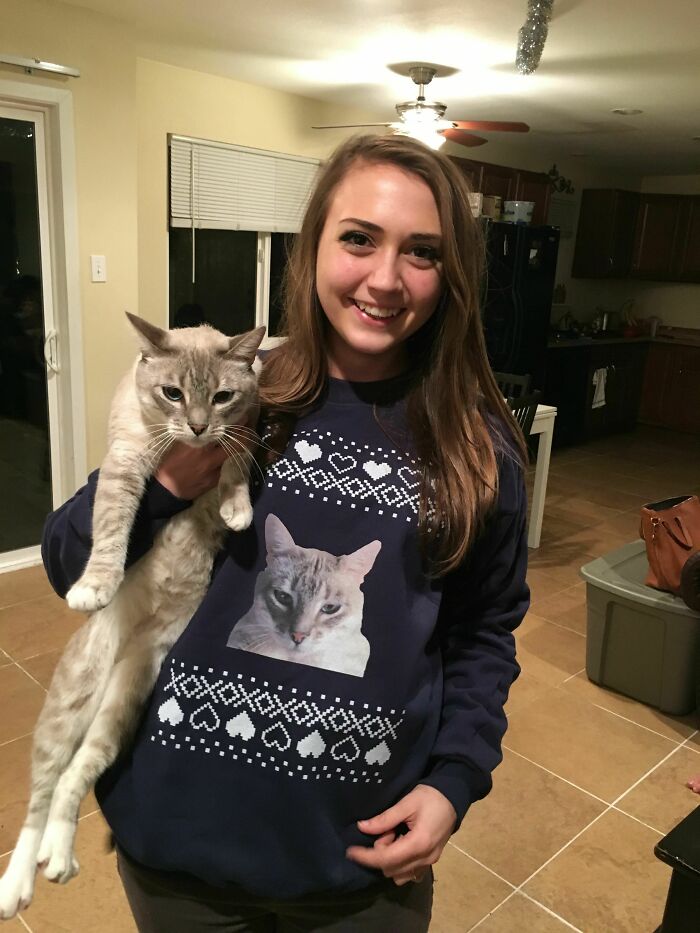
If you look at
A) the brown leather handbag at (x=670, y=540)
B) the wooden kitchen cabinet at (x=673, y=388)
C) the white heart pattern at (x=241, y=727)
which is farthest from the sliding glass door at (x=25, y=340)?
the wooden kitchen cabinet at (x=673, y=388)

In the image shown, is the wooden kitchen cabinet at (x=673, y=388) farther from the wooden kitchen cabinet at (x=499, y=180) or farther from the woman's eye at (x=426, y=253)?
the woman's eye at (x=426, y=253)

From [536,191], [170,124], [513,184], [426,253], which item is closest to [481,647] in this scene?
[426,253]

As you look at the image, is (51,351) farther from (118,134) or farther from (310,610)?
(310,610)

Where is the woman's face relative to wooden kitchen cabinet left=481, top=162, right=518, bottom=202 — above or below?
below

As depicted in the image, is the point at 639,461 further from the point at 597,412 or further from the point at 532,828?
the point at 532,828

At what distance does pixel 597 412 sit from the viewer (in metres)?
7.22

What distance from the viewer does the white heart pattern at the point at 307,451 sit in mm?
1020

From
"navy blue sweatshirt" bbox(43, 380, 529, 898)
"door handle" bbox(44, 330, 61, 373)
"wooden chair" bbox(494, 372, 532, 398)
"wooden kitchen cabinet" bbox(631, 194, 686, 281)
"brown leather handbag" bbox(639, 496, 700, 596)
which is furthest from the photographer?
"wooden kitchen cabinet" bbox(631, 194, 686, 281)

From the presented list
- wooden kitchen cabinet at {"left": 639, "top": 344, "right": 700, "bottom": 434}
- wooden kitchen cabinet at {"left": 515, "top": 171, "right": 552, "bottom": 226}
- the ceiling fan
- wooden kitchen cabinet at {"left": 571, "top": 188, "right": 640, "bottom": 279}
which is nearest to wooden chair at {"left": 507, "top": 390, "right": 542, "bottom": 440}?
the ceiling fan

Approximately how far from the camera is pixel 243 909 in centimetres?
94

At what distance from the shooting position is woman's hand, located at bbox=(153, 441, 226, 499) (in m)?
1.06

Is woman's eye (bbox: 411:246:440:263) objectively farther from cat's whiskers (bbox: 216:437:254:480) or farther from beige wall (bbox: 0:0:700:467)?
beige wall (bbox: 0:0:700:467)

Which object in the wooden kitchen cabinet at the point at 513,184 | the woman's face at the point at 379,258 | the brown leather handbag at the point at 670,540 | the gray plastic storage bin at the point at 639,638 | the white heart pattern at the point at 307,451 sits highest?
the wooden kitchen cabinet at the point at 513,184

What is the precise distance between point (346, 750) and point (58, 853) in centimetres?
44
